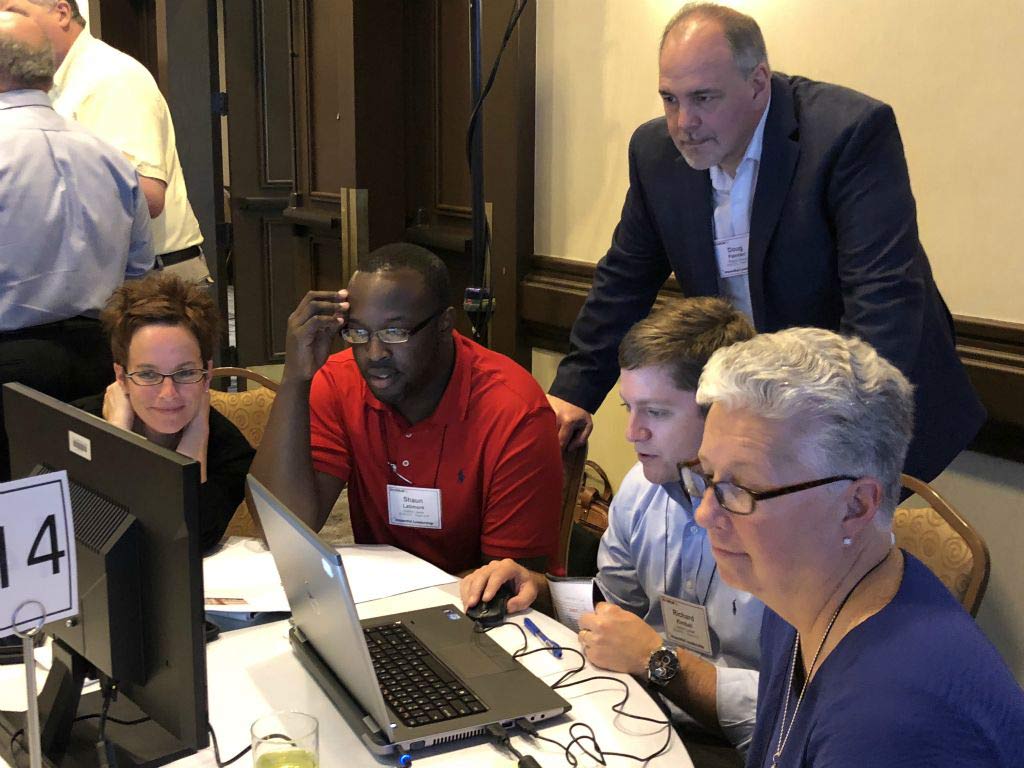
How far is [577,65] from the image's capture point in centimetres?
341

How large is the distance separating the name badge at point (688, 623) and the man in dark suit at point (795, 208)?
2.14ft

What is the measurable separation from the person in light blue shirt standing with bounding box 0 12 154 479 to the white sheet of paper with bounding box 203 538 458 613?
852 millimetres

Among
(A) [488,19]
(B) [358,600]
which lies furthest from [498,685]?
(A) [488,19]

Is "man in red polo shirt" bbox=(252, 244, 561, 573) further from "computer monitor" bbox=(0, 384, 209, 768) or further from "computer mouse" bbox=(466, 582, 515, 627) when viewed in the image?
"computer monitor" bbox=(0, 384, 209, 768)

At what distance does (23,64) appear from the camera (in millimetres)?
2604

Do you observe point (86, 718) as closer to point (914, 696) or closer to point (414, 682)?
point (414, 682)

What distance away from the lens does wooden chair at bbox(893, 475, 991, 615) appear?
1.77 m

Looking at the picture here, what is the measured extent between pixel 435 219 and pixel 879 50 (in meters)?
2.26

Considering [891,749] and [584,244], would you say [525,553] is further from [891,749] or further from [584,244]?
[584,244]

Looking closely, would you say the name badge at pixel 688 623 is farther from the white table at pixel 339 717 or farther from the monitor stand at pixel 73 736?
the monitor stand at pixel 73 736

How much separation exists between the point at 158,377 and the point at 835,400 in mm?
1475

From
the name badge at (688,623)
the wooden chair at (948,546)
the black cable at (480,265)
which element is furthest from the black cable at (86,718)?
the black cable at (480,265)

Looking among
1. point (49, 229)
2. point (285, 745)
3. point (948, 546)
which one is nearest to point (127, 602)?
point (285, 745)

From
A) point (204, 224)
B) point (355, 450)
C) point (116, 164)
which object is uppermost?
point (116, 164)
